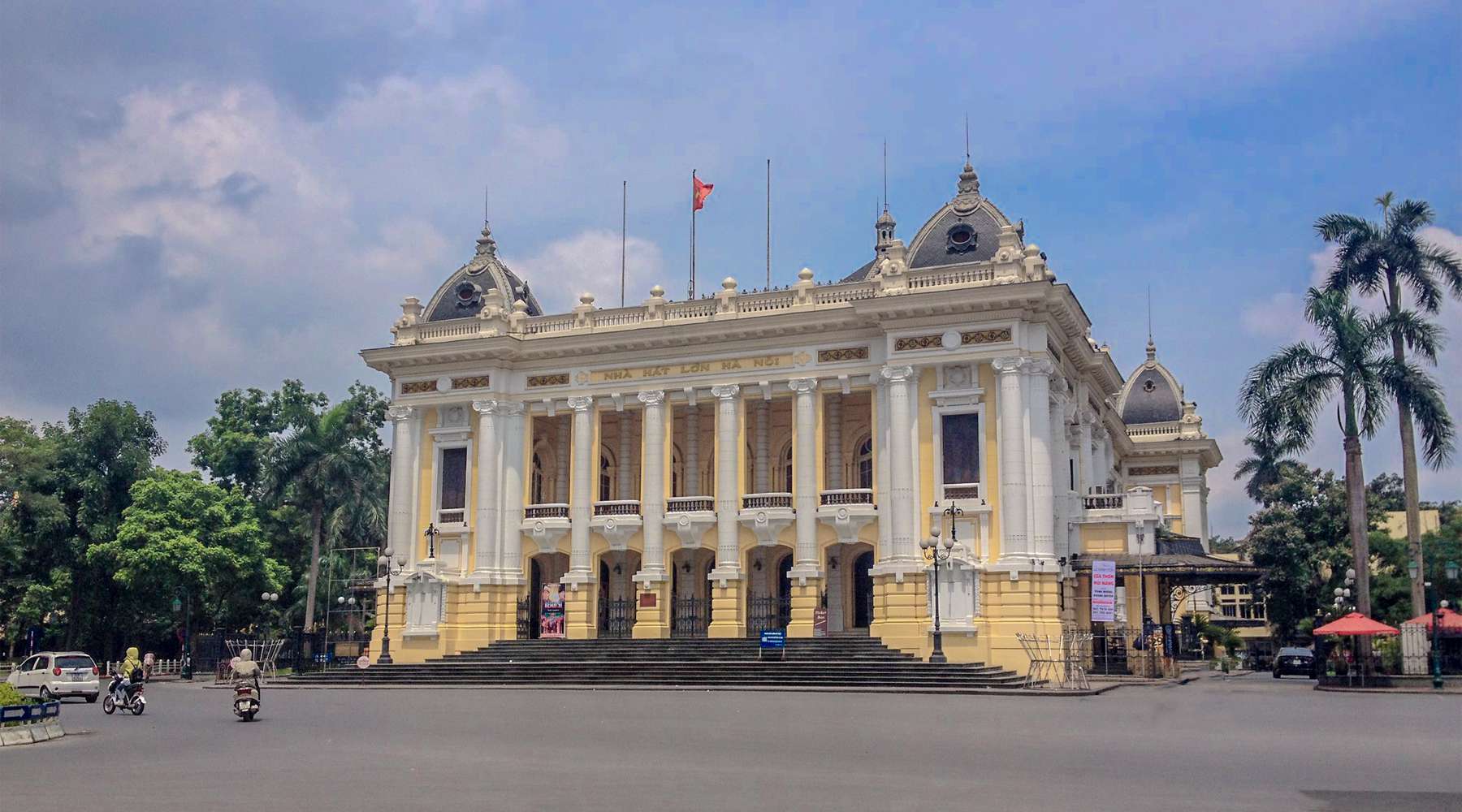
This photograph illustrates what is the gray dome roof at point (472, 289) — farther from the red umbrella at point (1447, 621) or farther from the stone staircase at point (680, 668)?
the red umbrella at point (1447, 621)

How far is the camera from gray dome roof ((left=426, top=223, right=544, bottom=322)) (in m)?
47.1

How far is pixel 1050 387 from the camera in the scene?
135ft

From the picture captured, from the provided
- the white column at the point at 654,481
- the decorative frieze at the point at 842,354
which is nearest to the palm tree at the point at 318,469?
the white column at the point at 654,481

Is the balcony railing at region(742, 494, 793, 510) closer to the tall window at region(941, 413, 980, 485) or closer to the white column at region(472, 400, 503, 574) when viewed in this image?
the tall window at region(941, 413, 980, 485)

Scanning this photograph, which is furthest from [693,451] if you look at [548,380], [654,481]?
Answer: [548,380]

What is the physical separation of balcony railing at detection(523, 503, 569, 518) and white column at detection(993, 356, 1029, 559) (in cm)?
1501

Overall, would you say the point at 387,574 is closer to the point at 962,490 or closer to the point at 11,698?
the point at 962,490

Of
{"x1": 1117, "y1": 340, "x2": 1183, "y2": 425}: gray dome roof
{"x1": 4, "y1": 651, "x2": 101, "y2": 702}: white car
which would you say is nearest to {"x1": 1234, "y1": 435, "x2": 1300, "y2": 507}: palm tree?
{"x1": 1117, "y1": 340, "x2": 1183, "y2": 425}: gray dome roof

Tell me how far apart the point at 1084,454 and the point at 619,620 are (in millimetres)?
17380

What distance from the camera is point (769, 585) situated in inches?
1722

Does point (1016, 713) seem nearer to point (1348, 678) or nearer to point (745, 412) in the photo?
point (1348, 678)

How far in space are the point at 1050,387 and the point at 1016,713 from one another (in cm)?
1954

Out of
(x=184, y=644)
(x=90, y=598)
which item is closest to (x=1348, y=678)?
(x=184, y=644)

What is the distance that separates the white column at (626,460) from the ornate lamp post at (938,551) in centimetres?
1229
